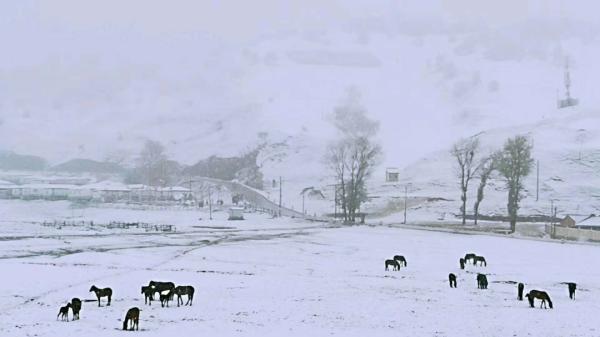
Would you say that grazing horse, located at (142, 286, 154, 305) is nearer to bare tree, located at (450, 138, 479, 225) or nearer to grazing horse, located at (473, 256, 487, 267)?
grazing horse, located at (473, 256, 487, 267)

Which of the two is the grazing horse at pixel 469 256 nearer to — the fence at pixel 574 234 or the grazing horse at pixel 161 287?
the grazing horse at pixel 161 287

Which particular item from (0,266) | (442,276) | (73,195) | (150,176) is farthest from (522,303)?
(150,176)

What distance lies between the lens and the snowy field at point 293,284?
88.0 ft

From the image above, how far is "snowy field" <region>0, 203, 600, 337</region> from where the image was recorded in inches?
1056

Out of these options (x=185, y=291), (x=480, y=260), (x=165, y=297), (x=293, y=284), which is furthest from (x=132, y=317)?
(x=480, y=260)

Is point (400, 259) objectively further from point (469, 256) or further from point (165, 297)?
point (165, 297)

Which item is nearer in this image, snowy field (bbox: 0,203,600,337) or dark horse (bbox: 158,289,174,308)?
snowy field (bbox: 0,203,600,337)

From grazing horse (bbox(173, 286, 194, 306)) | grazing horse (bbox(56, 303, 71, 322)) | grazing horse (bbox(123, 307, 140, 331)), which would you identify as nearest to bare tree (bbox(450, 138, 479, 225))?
grazing horse (bbox(173, 286, 194, 306))

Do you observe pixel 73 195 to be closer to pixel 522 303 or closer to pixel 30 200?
pixel 30 200

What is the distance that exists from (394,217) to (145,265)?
285 ft

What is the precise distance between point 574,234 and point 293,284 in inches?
2468

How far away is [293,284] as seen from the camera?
3894 cm

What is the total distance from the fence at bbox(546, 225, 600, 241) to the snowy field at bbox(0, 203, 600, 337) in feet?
46.3

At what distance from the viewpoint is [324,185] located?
180m
